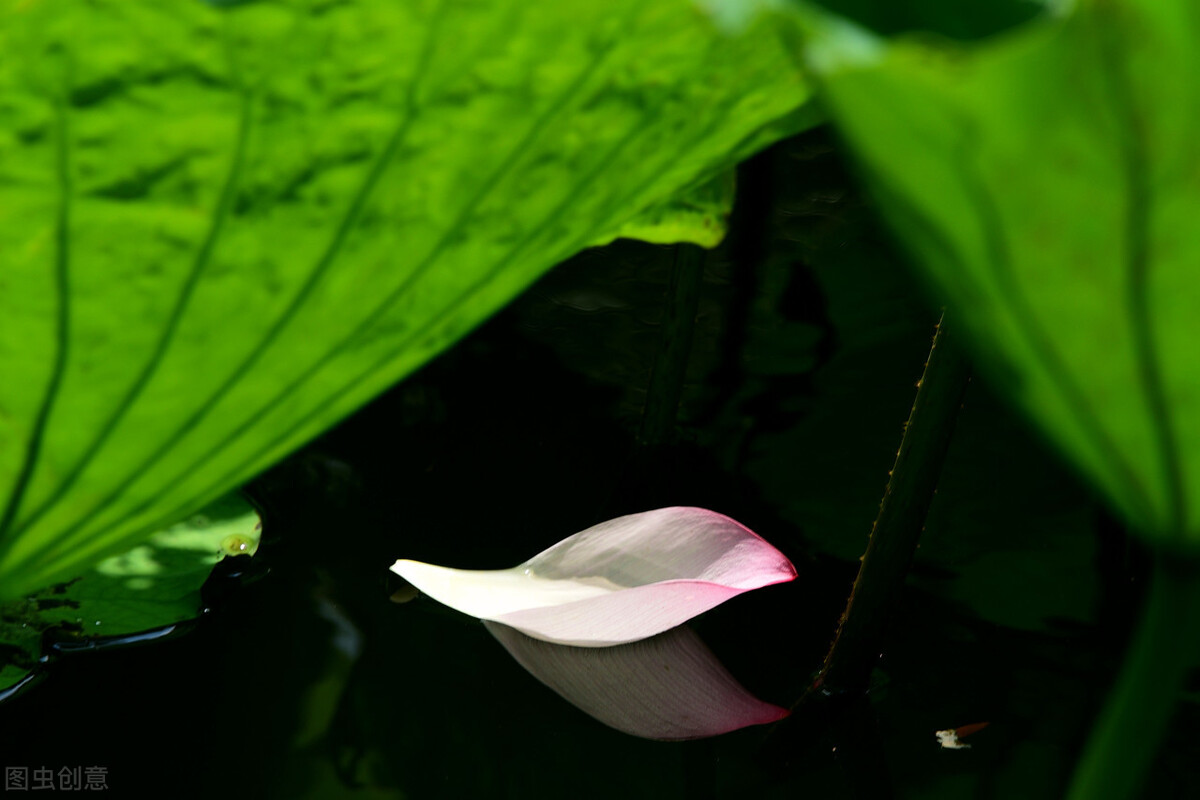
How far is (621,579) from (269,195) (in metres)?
0.33

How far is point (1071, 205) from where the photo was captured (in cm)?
20

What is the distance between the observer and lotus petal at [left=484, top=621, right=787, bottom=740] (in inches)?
21.4

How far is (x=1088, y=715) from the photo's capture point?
574 mm

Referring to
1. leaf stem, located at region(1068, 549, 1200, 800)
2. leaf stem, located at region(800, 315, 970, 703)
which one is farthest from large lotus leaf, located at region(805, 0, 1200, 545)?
leaf stem, located at region(800, 315, 970, 703)

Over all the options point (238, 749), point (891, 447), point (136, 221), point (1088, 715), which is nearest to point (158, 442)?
point (136, 221)

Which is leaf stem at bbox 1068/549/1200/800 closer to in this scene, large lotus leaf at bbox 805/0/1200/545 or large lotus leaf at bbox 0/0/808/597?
large lotus leaf at bbox 805/0/1200/545

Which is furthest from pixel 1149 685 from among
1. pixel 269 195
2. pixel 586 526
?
pixel 586 526

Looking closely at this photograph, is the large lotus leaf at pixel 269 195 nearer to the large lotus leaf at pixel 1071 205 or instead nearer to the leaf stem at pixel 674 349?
the large lotus leaf at pixel 1071 205

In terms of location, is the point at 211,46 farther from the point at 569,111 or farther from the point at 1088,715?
the point at 1088,715

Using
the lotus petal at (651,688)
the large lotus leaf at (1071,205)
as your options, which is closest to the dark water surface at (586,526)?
the lotus petal at (651,688)

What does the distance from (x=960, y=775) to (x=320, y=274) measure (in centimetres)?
43

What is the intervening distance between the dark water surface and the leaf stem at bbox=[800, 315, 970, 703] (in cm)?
3

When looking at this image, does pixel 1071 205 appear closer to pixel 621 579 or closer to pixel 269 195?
pixel 269 195

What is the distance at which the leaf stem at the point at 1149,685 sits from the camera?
0.73 feet
